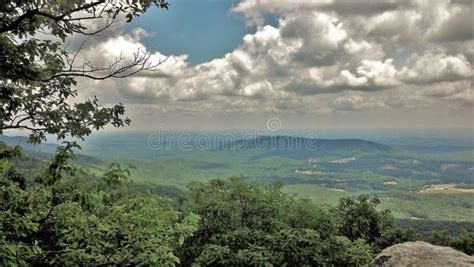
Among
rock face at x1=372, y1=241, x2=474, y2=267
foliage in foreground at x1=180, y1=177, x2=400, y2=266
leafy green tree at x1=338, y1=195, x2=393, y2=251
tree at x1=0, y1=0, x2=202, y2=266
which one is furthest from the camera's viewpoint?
leafy green tree at x1=338, y1=195, x2=393, y2=251

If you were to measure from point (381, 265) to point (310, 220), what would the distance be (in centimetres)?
540

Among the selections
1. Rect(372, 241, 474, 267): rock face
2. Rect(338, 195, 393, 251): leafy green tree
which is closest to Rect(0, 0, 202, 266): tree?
Rect(372, 241, 474, 267): rock face

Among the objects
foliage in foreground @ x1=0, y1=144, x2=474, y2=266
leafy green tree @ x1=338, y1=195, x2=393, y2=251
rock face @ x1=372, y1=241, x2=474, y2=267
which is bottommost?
leafy green tree @ x1=338, y1=195, x2=393, y2=251

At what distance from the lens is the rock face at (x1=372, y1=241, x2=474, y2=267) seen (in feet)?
61.6

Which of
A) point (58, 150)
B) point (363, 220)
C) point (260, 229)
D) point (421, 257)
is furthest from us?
point (363, 220)

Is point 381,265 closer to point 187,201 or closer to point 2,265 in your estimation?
point 187,201

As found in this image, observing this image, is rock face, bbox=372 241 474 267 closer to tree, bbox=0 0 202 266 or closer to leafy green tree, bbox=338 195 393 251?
tree, bbox=0 0 202 266

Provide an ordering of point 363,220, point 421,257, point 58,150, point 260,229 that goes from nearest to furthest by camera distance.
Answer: point 58,150 → point 421,257 → point 260,229 → point 363,220

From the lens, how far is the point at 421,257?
64.5ft

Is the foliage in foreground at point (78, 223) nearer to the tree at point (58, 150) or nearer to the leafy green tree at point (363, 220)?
the tree at point (58, 150)

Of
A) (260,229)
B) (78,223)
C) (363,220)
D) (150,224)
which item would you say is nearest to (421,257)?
(260,229)

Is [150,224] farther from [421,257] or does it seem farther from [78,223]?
[421,257]

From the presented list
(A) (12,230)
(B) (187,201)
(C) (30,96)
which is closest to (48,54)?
(C) (30,96)

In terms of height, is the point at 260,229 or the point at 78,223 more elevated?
the point at 78,223
